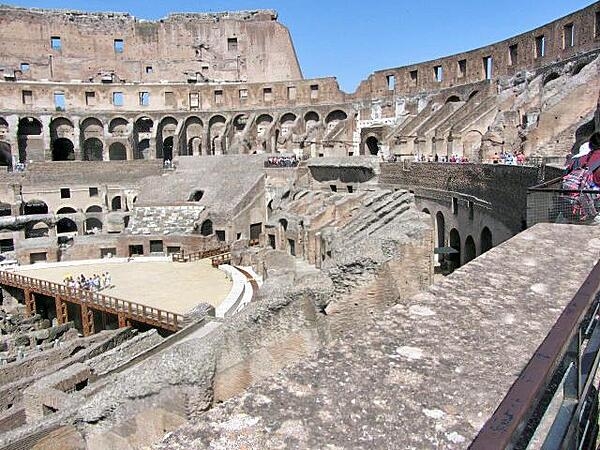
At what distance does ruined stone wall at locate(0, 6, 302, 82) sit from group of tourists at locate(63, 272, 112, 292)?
80.1ft

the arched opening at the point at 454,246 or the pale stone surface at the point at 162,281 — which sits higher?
the arched opening at the point at 454,246

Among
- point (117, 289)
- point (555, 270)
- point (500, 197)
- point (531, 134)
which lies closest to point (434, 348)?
point (555, 270)

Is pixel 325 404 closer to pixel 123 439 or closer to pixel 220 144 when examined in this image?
pixel 123 439

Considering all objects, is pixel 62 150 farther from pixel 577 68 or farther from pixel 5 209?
pixel 577 68

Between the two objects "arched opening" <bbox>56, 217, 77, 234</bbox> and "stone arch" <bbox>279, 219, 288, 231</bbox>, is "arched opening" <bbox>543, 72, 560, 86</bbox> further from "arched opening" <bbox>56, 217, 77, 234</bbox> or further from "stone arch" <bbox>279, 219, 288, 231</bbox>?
"arched opening" <bbox>56, 217, 77, 234</bbox>

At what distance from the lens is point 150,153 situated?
38.6 metres

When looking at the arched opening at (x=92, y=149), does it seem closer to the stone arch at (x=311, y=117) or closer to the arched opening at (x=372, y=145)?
the stone arch at (x=311, y=117)

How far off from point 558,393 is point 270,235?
75.1ft

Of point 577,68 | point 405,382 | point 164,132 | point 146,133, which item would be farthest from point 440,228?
point 146,133

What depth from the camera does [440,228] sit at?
69.0 feet

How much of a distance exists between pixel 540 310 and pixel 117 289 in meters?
19.5

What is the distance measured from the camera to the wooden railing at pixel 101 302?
1634 cm

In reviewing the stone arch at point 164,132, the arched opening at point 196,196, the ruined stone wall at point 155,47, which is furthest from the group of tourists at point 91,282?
the ruined stone wall at point 155,47

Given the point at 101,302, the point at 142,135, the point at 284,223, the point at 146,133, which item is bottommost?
the point at 101,302
